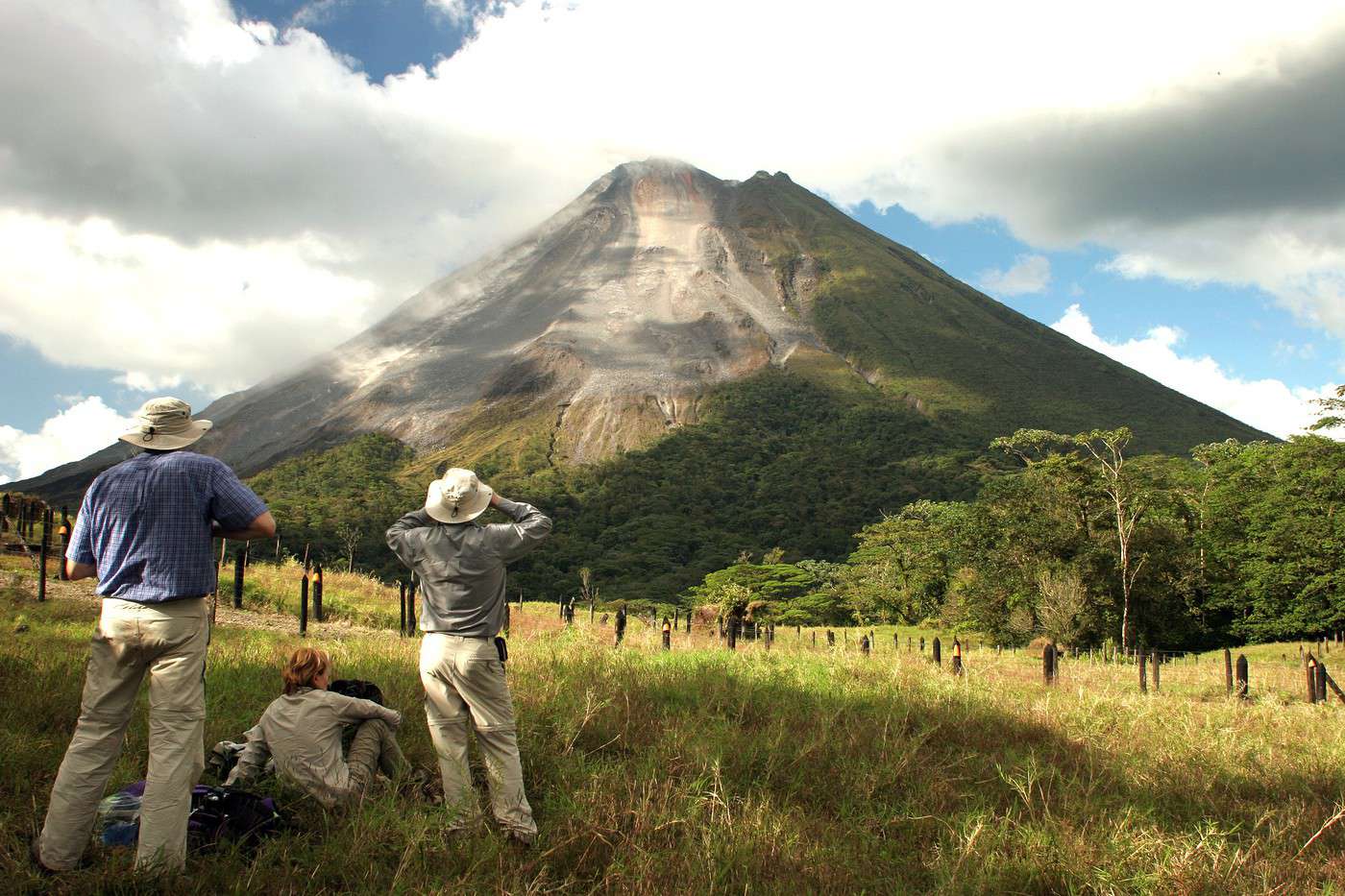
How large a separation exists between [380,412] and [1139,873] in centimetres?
16815

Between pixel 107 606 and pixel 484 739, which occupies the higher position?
pixel 107 606

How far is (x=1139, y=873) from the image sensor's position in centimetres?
412

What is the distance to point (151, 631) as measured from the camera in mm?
3559

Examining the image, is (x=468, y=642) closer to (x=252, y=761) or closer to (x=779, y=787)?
(x=252, y=761)

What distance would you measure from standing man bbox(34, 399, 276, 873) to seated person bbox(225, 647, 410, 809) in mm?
740

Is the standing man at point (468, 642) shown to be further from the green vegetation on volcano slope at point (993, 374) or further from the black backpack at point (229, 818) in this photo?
the green vegetation on volcano slope at point (993, 374)

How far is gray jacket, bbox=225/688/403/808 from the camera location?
432 centimetres

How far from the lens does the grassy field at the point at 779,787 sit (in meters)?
3.83

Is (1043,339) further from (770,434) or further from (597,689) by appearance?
(597,689)

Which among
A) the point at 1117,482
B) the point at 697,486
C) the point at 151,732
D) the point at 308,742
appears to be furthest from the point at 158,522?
the point at 697,486

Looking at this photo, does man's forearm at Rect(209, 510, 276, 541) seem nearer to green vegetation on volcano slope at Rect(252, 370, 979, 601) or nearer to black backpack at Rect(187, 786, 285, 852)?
black backpack at Rect(187, 786, 285, 852)

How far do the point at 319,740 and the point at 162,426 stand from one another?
5.72 ft

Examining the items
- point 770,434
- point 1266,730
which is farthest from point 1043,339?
point 1266,730

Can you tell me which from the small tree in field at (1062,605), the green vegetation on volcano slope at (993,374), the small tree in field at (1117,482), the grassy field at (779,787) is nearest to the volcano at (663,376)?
the green vegetation on volcano slope at (993,374)
